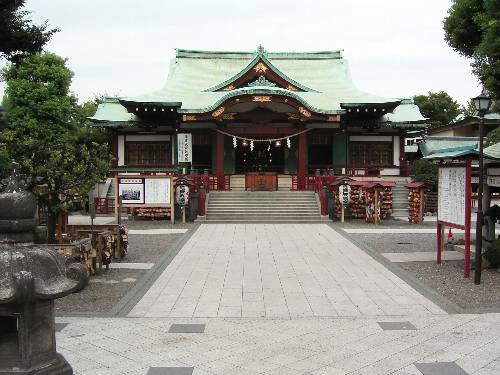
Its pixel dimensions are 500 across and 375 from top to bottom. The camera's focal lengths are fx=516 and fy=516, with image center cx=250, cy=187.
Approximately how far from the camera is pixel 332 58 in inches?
1452

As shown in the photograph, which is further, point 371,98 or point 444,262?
point 371,98

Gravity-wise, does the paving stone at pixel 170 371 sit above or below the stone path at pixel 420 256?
below

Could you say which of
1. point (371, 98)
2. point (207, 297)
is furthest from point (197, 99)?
point (207, 297)

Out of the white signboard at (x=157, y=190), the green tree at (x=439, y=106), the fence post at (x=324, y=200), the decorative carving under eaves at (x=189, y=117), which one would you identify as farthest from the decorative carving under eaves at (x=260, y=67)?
the green tree at (x=439, y=106)

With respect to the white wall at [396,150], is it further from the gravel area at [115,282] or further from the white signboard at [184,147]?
the gravel area at [115,282]

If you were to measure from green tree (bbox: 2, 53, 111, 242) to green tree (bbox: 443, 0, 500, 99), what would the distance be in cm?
878

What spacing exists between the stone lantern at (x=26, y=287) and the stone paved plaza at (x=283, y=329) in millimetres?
1806

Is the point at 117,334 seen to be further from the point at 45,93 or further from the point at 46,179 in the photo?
the point at 45,93

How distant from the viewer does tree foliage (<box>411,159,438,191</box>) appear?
27.2m

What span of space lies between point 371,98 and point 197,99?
996 centimetres

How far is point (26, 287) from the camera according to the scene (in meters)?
3.96

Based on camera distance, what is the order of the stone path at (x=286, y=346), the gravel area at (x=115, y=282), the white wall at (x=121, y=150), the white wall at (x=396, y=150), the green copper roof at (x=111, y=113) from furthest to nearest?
the white wall at (x=396, y=150) < the white wall at (x=121, y=150) < the green copper roof at (x=111, y=113) < the gravel area at (x=115, y=282) < the stone path at (x=286, y=346)

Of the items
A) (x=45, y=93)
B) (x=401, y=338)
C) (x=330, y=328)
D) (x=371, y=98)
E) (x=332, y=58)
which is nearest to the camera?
(x=401, y=338)

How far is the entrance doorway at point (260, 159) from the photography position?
30922 mm
